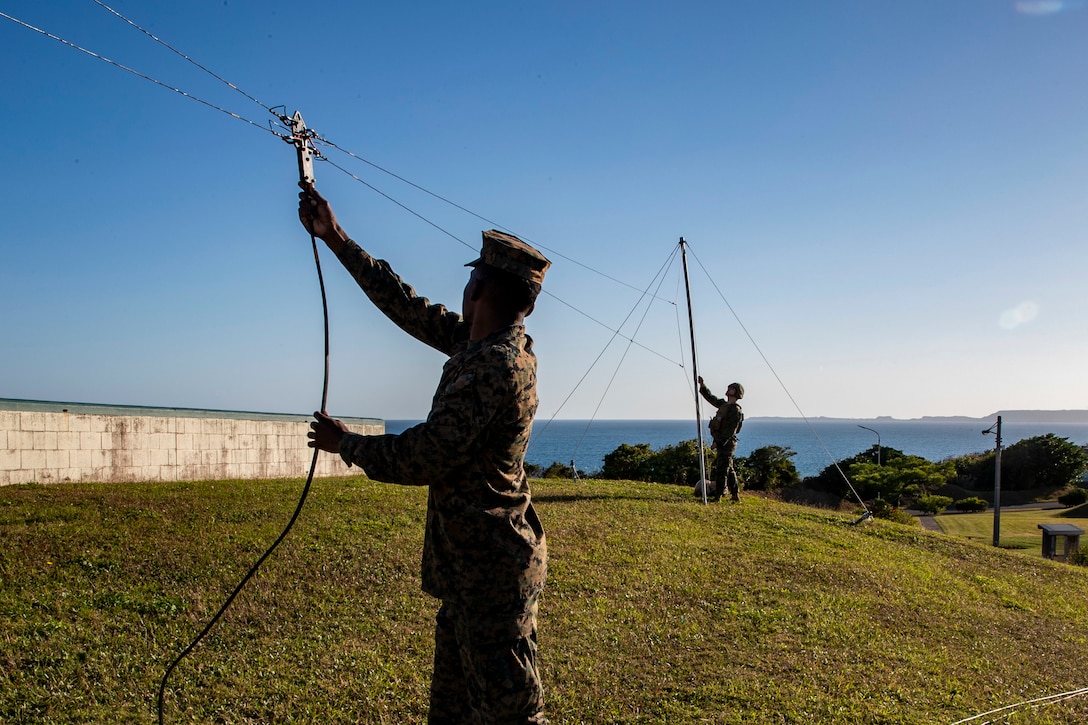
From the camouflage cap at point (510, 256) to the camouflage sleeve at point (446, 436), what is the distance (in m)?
0.43

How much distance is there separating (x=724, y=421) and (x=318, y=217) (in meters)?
14.2

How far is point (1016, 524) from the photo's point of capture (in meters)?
29.1

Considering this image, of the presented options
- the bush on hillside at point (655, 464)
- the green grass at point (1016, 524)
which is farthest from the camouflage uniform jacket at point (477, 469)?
the bush on hillside at point (655, 464)

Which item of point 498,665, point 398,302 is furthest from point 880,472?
point 498,665

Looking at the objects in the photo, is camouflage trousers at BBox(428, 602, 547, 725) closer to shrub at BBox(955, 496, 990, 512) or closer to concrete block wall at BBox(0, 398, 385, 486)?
concrete block wall at BBox(0, 398, 385, 486)

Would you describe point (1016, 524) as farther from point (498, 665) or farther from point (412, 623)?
point (498, 665)

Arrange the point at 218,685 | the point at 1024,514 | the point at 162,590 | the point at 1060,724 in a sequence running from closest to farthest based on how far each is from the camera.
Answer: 1. the point at 218,685
2. the point at 1060,724
3. the point at 162,590
4. the point at 1024,514

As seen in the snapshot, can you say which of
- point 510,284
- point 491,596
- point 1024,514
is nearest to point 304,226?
point 510,284

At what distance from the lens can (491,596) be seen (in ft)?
10.9

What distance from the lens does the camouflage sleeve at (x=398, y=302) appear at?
4086 mm

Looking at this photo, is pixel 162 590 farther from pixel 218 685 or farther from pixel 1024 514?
pixel 1024 514

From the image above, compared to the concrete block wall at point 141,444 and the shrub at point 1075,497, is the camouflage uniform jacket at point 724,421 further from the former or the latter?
the shrub at point 1075,497

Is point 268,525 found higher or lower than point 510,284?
lower

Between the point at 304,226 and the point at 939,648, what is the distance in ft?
24.7
